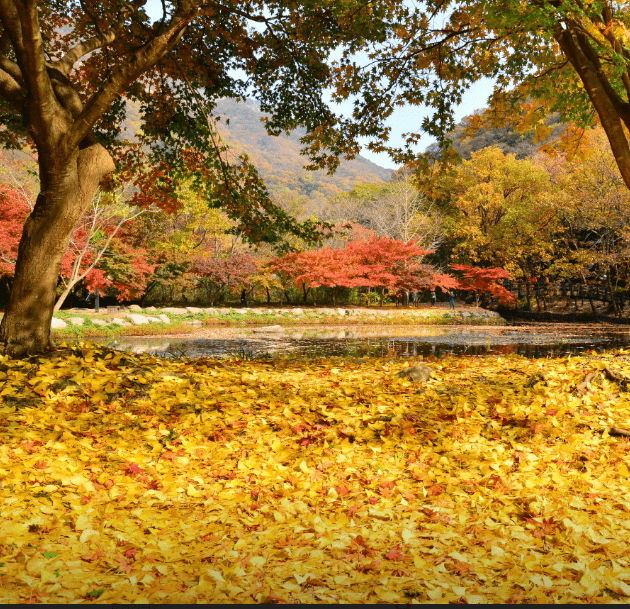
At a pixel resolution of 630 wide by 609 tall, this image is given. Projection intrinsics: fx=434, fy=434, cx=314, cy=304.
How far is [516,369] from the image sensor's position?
19.2 feet

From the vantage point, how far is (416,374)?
5.15m

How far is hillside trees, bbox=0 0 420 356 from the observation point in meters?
4.41

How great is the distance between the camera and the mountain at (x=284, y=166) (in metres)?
67.1

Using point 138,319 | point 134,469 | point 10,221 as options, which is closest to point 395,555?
point 134,469

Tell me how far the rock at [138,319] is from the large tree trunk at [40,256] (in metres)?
11.1

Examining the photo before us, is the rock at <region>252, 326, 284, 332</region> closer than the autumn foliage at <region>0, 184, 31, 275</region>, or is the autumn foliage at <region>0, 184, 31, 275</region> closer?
the autumn foliage at <region>0, 184, 31, 275</region>

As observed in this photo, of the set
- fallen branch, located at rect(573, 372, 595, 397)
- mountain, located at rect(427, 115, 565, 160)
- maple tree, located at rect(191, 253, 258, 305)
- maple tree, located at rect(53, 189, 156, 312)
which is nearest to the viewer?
fallen branch, located at rect(573, 372, 595, 397)

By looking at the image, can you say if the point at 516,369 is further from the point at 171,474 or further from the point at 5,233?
the point at 5,233

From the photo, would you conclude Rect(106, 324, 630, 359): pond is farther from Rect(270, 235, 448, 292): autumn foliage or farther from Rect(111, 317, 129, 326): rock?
Rect(270, 235, 448, 292): autumn foliage

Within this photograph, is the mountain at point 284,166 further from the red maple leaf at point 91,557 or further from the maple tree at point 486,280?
the red maple leaf at point 91,557

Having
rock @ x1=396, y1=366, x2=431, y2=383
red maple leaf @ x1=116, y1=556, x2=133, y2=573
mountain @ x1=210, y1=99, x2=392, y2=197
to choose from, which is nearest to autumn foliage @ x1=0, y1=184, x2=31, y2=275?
rock @ x1=396, y1=366, x2=431, y2=383

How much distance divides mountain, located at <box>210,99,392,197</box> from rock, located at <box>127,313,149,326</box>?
3690cm

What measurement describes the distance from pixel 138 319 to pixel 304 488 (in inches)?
567

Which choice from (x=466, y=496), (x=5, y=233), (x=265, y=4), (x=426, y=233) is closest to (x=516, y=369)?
(x=466, y=496)
